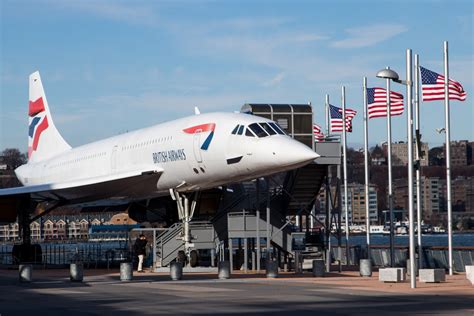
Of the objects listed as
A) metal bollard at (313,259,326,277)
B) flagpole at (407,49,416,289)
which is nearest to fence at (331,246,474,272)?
metal bollard at (313,259,326,277)

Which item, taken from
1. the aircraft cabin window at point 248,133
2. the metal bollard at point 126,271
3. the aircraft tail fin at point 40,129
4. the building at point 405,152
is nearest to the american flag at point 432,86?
the building at point 405,152

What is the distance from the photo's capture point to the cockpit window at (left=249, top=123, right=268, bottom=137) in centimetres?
3284

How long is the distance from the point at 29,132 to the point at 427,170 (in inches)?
5363

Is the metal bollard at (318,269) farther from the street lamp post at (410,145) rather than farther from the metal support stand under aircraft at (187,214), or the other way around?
the street lamp post at (410,145)

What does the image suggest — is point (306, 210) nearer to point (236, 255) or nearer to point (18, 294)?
point (236, 255)

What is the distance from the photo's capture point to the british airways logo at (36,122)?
55.4 m

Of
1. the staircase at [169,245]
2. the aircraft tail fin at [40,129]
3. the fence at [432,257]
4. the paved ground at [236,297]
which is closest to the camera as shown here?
the paved ground at [236,297]

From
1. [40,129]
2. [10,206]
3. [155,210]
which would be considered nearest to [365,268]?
[155,210]

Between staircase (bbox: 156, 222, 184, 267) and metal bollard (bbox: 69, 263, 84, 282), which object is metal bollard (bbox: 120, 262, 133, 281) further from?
staircase (bbox: 156, 222, 184, 267)

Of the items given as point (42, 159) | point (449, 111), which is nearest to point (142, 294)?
point (449, 111)

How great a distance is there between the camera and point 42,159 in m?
54.1

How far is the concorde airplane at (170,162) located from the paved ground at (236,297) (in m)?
3.71

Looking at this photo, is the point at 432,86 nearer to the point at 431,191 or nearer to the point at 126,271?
the point at 126,271

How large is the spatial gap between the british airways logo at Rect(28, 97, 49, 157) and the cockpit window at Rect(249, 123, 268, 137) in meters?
24.3
